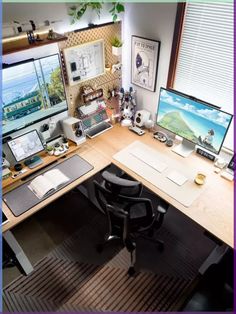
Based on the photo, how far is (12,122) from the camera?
6.39 ft

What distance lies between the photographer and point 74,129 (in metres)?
2.24

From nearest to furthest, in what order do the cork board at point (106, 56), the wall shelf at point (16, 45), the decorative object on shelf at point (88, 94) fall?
the wall shelf at point (16, 45), the cork board at point (106, 56), the decorative object on shelf at point (88, 94)

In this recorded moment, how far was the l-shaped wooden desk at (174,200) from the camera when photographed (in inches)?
65.2

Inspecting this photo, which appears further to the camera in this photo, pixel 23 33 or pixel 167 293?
pixel 167 293

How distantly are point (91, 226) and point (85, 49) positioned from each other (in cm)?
177

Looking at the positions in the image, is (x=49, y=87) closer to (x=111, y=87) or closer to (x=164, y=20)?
(x=111, y=87)

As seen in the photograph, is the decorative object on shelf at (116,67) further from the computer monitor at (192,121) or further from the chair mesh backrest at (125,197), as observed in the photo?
the chair mesh backrest at (125,197)

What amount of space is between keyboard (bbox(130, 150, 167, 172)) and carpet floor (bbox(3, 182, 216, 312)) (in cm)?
80

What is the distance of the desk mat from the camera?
→ 1.79m

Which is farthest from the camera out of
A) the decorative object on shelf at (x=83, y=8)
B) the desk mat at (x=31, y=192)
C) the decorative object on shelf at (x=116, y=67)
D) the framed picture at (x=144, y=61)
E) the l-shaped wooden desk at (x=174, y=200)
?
the decorative object on shelf at (x=116, y=67)

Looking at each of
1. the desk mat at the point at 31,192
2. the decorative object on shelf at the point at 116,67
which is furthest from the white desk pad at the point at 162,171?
the decorative object on shelf at the point at 116,67

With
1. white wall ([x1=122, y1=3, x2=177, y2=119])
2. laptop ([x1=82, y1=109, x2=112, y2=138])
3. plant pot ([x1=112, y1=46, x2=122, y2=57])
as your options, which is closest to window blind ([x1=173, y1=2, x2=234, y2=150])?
white wall ([x1=122, y1=3, x2=177, y2=119])

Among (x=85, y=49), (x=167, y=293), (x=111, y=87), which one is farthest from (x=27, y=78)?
(x=167, y=293)

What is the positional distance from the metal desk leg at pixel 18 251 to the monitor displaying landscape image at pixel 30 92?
33.7 inches
